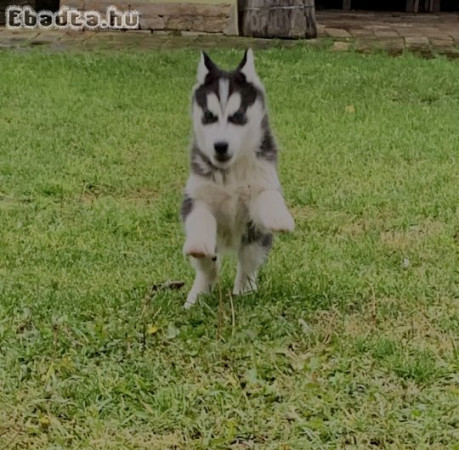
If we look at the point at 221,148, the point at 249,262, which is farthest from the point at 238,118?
the point at 249,262

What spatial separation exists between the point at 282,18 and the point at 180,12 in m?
1.42

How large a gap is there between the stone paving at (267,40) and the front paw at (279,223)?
7790 mm

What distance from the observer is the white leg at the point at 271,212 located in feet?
11.9

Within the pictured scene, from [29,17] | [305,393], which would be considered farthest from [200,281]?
[29,17]

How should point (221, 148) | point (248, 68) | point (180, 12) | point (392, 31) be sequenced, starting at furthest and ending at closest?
point (392, 31)
point (180, 12)
point (248, 68)
point (221, 148)

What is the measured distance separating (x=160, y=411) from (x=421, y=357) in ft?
3.22

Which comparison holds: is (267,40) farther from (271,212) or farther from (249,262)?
(271,212)

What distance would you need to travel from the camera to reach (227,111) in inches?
143

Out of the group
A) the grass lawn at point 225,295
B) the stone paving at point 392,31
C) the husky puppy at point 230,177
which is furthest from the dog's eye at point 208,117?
the stone paving at point 392,31

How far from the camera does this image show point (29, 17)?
1298 cm

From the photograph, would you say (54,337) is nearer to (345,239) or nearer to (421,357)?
(421,357)

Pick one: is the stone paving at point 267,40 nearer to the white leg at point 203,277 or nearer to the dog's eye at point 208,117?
the white leg at point 203,277

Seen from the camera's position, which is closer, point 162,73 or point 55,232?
point 55,232

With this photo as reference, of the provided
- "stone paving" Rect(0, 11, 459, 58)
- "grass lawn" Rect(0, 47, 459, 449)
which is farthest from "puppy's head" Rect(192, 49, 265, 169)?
"stone paving" Rect(0, 11, 459, 58)
